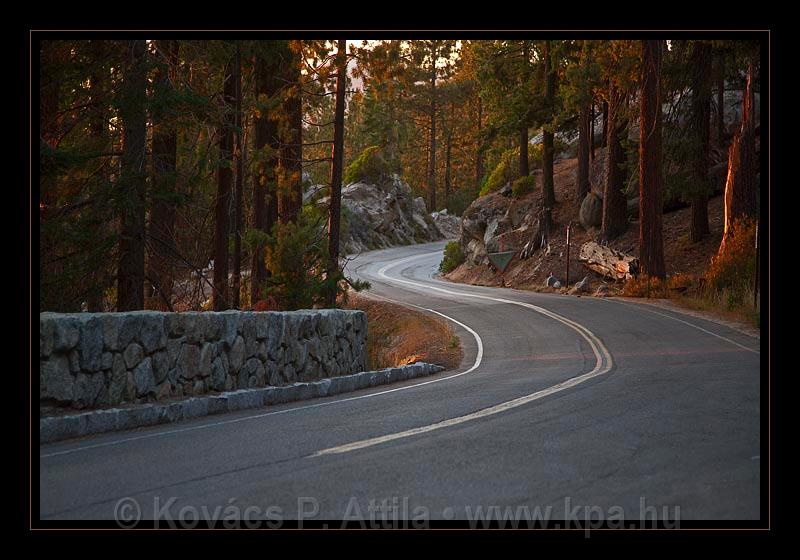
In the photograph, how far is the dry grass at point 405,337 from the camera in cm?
2013

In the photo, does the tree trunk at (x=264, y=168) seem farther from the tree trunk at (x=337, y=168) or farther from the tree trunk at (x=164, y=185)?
the tree trunk at (x=164, y=185)

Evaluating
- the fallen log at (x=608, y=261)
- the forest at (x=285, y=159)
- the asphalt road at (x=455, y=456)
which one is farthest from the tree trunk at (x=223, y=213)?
the fallen log at (x=608, y=261)

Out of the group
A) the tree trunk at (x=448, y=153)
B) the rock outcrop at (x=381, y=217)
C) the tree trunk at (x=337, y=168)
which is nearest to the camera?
the tree trunk at (x=337, y=168)

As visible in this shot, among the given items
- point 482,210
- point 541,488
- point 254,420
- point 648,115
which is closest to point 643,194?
point 648,115

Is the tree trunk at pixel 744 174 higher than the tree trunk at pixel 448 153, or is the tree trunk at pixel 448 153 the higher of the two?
the tree trunk at pixel 448 153

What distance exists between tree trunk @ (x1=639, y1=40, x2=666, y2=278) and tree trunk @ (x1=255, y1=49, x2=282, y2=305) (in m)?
13.3

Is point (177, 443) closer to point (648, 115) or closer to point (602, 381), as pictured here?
point (602, 381)

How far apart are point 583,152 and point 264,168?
2145 cm

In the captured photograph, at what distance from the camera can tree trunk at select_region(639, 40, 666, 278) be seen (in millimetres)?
29641

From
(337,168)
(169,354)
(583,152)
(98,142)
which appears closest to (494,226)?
(583,152)

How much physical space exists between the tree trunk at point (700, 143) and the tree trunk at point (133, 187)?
2263 centimetres

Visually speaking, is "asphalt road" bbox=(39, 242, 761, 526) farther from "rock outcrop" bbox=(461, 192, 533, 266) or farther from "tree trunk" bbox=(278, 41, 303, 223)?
"rock outcrop" bbox=(461, 192, 533, 266)

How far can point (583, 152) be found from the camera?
1619 inches

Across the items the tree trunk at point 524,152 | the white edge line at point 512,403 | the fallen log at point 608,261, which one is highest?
the tree trunk at point 524,152
